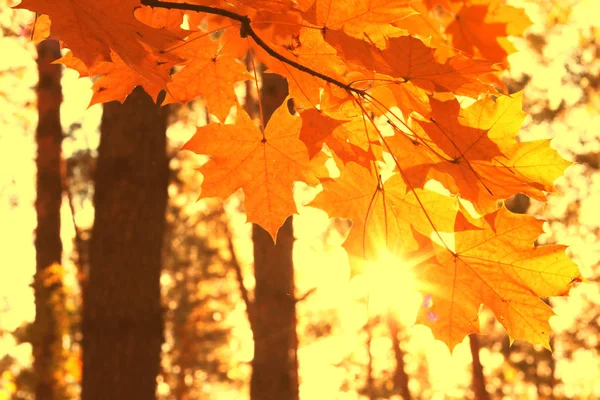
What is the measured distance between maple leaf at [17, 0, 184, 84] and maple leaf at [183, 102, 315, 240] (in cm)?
46

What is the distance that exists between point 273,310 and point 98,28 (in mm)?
3479

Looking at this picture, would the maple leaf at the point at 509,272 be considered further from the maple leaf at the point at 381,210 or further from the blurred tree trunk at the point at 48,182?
the blurred tree trunk at the point at 48,182

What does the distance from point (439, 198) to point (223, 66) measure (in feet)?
1.97

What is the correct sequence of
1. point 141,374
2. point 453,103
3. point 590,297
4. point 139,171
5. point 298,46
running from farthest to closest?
1. point 590,297
2. point 139,171
3. point 141,374
4. point 298,46
5. point 453,103

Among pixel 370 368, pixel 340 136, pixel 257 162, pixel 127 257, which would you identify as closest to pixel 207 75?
pixel 257 162

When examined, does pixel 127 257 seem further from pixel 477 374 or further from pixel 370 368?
pixel 370 368

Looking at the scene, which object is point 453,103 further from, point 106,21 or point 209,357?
point 209,357

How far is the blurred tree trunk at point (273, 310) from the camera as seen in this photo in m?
4.06

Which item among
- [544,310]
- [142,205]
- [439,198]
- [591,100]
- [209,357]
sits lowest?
[544,310]

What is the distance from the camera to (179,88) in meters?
1.40

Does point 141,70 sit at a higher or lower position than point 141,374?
higher

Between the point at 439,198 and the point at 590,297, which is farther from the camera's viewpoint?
the point at 590,297

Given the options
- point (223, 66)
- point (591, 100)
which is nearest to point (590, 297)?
point (591, 100)

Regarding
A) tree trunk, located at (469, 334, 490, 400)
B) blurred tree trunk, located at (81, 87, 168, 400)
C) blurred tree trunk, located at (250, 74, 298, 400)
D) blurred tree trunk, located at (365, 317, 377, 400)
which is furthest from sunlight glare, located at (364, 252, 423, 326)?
blurred tree trunk, located at (365, 317, 377, 400)
